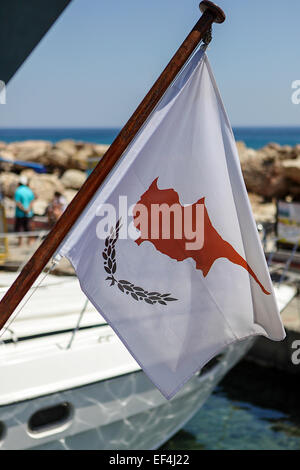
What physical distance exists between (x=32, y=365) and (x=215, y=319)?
8.48ft

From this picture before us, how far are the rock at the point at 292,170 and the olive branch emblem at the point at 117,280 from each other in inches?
702

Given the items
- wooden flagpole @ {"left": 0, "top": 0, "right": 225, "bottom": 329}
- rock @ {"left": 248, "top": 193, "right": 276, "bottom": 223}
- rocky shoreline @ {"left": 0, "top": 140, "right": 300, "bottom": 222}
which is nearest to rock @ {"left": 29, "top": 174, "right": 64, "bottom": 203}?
rocky shoreline @ {"left": 0, "top": 140, "right": 300, "bottom": 222}

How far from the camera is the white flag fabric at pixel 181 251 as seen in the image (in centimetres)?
288

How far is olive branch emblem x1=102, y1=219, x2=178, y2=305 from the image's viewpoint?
2883mm

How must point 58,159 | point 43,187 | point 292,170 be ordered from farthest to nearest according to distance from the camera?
1. point 58,159
2. point 292,170
3. point 43,187

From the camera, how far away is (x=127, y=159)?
2.92m

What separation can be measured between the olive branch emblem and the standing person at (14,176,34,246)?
21.6 feet

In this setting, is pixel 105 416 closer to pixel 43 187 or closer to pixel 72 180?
pixel 43 187

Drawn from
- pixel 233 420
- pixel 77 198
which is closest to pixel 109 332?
pixel 77 198

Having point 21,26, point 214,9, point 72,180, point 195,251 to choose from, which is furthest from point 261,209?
point 214,9

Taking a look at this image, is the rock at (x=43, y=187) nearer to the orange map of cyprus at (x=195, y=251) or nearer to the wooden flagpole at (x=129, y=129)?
the orange map of cyprus at (x=195, y=251)

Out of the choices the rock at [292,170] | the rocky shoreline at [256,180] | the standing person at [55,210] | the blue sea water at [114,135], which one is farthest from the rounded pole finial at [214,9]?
the blue sea water at [114,135]

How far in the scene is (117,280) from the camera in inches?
114

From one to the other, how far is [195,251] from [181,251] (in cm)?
8
